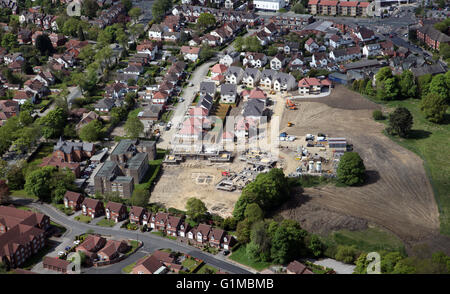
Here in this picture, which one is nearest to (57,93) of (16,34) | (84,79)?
(84,79)

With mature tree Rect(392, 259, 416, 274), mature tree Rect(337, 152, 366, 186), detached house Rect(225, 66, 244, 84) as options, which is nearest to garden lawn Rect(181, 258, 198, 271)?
mature tree Rect(392, 259, 416, 274)

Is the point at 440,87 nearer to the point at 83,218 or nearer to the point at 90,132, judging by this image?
the point at 90,132

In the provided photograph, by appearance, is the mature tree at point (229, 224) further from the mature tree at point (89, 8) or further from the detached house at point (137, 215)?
the mature tree at point (89, 8)

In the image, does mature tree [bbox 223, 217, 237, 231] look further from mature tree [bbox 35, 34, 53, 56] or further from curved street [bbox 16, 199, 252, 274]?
mature tree [bbox 35, 34, 53, 56]

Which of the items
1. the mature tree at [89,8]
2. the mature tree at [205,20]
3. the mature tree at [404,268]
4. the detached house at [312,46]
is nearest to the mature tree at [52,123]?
the mature tree at [205,20]

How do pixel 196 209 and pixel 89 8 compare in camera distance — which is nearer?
pixel 196 209

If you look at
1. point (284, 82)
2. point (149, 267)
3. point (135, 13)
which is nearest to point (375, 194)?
point (149, 267)
